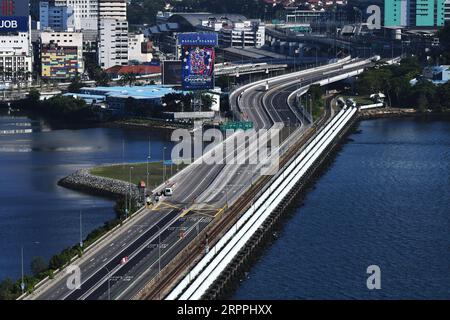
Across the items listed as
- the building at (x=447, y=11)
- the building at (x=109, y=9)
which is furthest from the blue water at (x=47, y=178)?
the building at (x=447, y=11)

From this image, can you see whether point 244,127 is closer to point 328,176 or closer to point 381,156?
point 381,156

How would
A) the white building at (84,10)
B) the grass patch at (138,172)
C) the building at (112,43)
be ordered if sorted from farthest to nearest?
the white building at (84,10), the building at (112,43), the grass patch at (138,172)

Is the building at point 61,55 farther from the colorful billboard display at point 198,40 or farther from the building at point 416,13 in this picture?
the building at point 416,13

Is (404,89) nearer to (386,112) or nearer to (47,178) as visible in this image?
(386,112)

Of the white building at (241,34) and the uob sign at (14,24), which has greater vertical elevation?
the uob sign at (14,24)

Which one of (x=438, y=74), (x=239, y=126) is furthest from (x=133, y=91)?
(x=438, y=74)

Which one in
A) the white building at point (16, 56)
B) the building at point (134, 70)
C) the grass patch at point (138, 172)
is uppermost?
the white building at point (16, 56)
